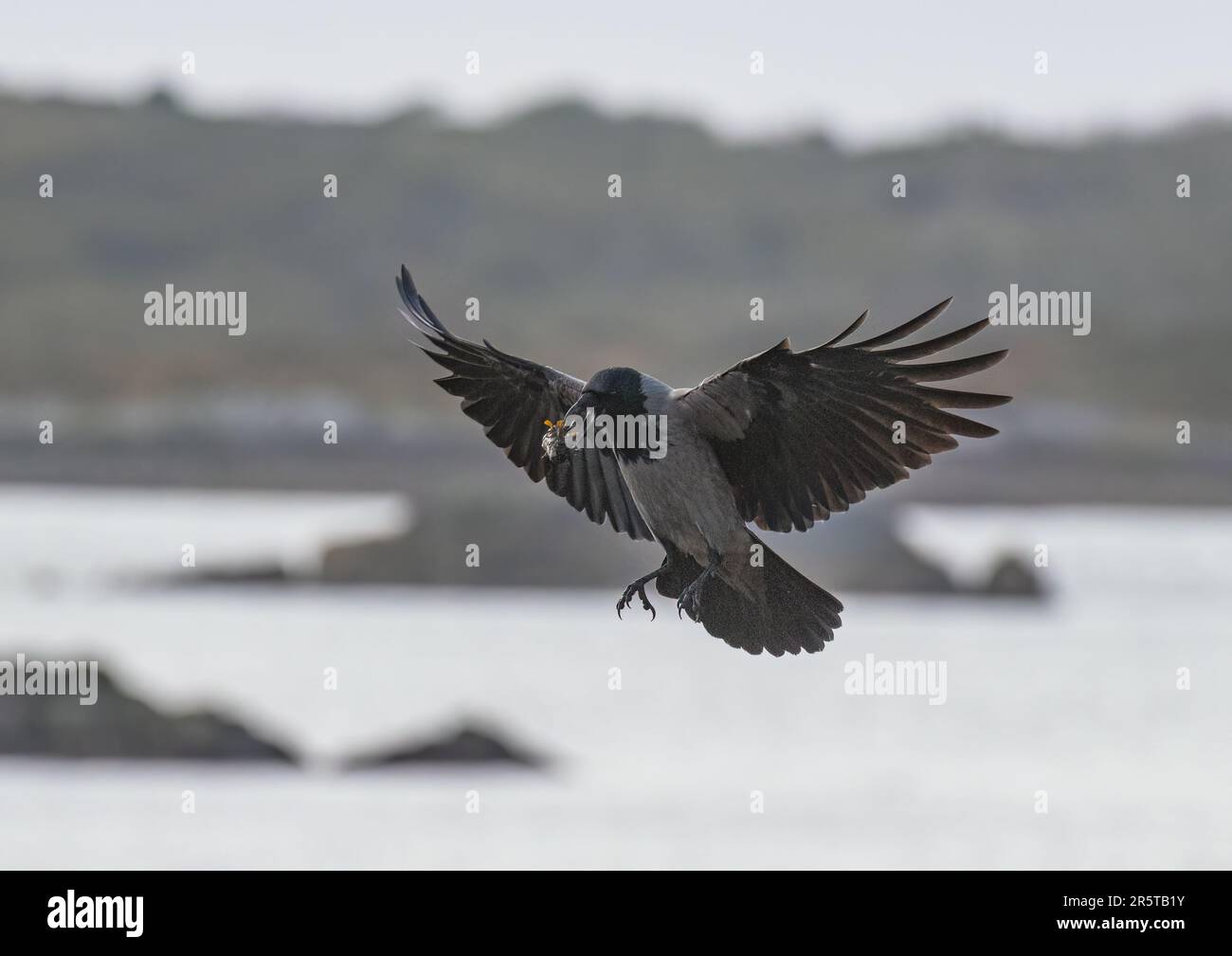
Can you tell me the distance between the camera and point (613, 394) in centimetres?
751

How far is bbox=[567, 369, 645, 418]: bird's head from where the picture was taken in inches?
293

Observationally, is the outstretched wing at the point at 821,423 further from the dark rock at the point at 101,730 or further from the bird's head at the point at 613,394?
the dark rock at the point at 101,730

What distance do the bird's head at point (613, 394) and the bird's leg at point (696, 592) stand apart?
637 mm

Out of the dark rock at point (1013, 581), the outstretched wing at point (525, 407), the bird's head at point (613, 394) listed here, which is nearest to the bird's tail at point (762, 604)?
the outstretched wing at point (525, 407)

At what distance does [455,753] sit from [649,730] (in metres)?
7.58

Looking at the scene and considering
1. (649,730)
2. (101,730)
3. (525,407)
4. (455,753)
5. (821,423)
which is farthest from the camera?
(649,730)

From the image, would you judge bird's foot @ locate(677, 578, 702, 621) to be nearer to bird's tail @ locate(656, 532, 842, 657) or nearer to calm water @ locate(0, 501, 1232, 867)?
bird's tail @ locate(656, 532, 842, 657)

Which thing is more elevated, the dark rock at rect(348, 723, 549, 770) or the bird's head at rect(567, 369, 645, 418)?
the bird's head at rect(567, 369, 645, 418)

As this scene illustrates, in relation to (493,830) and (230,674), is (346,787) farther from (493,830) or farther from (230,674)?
(230,674)

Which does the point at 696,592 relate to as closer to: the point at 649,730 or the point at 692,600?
the point at 692,600

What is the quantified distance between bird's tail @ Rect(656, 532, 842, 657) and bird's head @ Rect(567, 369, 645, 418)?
656 millimetres

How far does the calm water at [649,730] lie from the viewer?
31.6 m

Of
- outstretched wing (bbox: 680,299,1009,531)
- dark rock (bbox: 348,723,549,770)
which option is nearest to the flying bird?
outstretched wing (bbox: 680,299,1009,531)

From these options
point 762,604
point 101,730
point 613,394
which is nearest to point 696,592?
point 762,604
